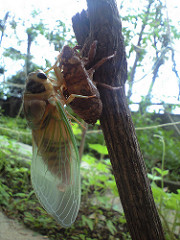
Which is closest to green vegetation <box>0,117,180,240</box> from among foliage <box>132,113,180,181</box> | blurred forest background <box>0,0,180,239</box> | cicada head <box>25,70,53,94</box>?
blurred forest background <box>0,0,180,239</box>

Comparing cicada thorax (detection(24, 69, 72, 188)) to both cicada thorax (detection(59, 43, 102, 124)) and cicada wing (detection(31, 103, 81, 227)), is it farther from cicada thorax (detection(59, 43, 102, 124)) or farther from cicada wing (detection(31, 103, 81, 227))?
cicada thorax (detection(59, 43, 102, 124))

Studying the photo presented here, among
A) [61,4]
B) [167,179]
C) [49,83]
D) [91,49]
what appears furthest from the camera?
[167,179]

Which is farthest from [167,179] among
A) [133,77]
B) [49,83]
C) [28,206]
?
[49,83]

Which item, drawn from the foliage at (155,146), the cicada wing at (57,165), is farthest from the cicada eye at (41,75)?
the foliage at (155,146)

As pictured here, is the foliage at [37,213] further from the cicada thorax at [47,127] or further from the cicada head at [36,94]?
the cicada head at [36,94]

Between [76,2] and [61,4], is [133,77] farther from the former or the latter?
[76,2]

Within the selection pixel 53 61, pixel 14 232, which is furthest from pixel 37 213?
pixel 53 61

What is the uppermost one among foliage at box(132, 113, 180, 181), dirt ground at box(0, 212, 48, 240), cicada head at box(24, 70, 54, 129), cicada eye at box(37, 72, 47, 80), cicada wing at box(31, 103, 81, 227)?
cicada eye at box(37, 72, 47, 80)
